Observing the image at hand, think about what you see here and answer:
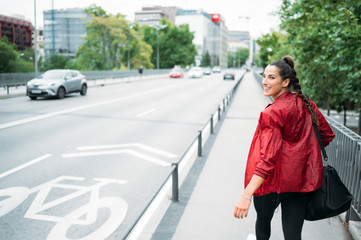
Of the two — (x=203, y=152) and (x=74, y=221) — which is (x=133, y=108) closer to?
(x=203, y=152)

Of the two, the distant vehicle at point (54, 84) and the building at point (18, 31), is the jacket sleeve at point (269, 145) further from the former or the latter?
the building at point (18, 31)

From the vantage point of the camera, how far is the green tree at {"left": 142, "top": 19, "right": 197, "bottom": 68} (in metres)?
99.6

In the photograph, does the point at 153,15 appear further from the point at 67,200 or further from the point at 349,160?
the point at 349,160

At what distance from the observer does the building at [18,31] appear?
120 meters

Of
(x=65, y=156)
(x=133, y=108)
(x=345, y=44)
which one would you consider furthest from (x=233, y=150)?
(x=133, y=108)

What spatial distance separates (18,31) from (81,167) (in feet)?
457

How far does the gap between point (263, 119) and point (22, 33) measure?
482 feet

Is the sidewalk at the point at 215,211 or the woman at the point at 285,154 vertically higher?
the woman at the point at 285,154

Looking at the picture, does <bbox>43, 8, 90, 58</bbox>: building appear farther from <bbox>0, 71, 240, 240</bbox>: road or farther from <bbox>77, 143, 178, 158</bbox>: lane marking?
<bbox>77, 143, 178, 158</bbox>: lane marking

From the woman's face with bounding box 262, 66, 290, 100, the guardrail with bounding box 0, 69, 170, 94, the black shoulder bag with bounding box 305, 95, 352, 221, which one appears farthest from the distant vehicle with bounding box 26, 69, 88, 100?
the black shoulder bag with bounding box 305, 95, 352, 221

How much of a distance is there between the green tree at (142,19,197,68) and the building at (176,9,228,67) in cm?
2937

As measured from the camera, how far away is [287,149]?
245 centimetres

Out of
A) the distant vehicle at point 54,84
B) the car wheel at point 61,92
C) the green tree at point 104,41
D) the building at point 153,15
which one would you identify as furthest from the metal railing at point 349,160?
the building at point 153,15

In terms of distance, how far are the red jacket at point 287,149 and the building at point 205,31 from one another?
13116 cm
